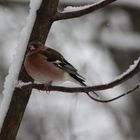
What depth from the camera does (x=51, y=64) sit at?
3.61 meters

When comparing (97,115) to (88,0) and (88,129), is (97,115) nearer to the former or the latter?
(88,129)

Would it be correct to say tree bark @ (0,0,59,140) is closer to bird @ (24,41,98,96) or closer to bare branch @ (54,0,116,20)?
bare branch @ (54,0,116,20)

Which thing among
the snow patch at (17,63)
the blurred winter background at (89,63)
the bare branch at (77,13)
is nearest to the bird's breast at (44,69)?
the snow patch at (17,63)

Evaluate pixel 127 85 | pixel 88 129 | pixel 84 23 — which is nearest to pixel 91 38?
pixel 84 23

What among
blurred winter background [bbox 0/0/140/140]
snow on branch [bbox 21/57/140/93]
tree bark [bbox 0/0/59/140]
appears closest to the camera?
snow on branch [bbox 21/57/140/93]

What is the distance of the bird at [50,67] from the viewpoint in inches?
137

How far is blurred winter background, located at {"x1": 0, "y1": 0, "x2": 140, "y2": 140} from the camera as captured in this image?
724cm

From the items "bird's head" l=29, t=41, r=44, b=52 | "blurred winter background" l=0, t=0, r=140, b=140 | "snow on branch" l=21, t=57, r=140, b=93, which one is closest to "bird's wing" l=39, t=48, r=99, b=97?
"bird's head" l=29, t=41, r=44, b=52

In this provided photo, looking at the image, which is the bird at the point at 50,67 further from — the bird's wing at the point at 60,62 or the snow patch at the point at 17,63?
the snow patch at the point at 17,63

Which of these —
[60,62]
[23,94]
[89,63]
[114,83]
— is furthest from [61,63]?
[89,63]

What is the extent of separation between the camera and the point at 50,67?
3590 mm

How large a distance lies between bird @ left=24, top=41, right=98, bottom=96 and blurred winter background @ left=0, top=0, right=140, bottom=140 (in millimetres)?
3227

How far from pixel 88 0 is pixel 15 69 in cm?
422

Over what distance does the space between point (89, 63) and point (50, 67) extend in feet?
13.1
